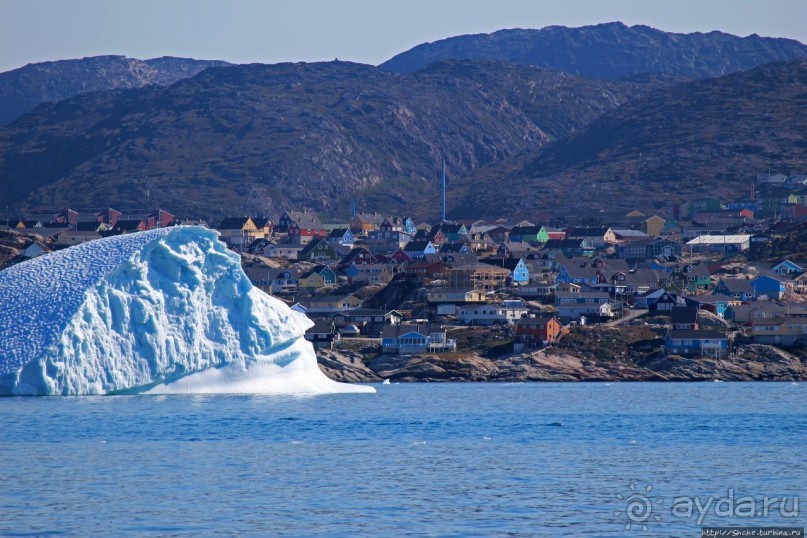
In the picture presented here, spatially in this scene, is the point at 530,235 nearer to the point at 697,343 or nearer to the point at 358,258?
the point at 358,258

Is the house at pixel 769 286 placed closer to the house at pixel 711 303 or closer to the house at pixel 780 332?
the house at pixel 711 303

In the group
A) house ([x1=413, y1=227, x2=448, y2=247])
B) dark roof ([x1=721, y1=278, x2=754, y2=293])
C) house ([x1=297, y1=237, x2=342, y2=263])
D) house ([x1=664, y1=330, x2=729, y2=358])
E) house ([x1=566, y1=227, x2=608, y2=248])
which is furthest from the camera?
→ house ([x1=413, y1=227, x2=448, y2=247])

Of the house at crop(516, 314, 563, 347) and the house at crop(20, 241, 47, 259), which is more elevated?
the house at crop(20, 241, 47, 259)

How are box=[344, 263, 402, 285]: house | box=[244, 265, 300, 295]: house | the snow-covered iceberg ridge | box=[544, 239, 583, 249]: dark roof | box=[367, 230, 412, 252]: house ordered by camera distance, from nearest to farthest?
the snow-covered iceberg ridge, box=[244, 265, 300, 295]: house, box=[344, 263, 402, 285]: house, box=[544, 239, 583, 249]: dark roof, box=[367, 230, 412, 252]: house

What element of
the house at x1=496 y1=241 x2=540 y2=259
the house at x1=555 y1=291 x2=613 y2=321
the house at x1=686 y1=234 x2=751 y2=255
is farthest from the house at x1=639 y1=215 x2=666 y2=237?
the house at x1=555 y1=291 x2=613 y2=321

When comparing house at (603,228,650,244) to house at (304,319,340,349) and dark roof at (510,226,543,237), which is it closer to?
dark roof at (510,226,543,237)

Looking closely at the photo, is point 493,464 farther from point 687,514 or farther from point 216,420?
point 216,420

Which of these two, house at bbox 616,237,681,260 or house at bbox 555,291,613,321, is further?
house at bbox 616,237,681,260

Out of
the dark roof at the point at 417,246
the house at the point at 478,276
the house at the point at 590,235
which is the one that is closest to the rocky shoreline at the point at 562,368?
the house at the point at 478,276
